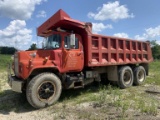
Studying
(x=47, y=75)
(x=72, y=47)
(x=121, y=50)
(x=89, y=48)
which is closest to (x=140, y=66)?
(x=121, y=50)

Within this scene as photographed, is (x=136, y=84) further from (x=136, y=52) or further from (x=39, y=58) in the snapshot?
(x=39, y=58)

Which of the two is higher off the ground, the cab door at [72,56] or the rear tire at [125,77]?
the cab door at [72,56]

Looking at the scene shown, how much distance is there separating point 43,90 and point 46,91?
0.11 metres

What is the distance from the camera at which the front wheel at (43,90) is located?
7.11m

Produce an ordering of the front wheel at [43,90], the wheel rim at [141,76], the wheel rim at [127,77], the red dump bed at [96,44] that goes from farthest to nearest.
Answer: the wheel rim at [141,76] → the wheel rim at [127,77] → the red dump bed at [96,44] → the front wheel at [43,90]

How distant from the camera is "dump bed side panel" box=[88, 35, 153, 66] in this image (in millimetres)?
9174

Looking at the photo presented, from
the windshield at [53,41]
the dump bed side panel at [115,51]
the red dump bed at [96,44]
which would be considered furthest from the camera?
the dump bed side panel at [115,51]

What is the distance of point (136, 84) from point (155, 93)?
251cm

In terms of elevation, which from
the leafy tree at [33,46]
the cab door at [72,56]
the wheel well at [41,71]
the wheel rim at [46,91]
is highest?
the leafy tree at [33,46]

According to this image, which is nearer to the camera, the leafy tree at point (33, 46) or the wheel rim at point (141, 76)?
the leafy tree at point (33, 46)

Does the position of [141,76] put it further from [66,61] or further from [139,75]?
[66,61]

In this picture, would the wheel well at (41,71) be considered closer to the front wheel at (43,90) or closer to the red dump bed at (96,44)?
the front wheel at (43,90)

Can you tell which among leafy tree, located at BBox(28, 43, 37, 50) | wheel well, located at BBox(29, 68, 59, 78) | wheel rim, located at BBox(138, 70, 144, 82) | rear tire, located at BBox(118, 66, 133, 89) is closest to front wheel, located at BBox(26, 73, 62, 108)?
wheel well, located at BBox(29, 68, 59, 78)

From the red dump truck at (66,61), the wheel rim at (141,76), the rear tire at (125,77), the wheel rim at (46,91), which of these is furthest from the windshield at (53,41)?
the wheel rim at (141,76)
